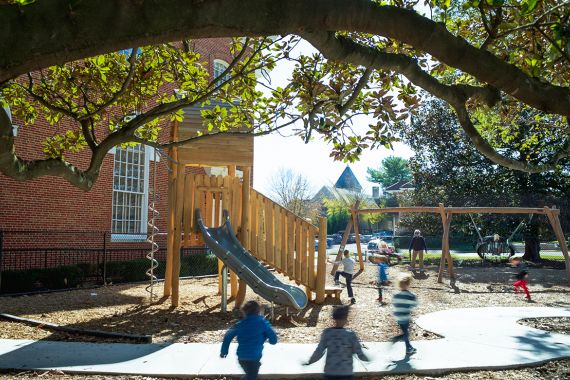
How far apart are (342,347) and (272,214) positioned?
7.39m

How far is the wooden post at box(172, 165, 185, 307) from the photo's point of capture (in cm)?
1131

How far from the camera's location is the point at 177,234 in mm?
11422

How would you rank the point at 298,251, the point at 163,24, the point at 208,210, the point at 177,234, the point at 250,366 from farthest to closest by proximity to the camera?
1. the point at 208,210
2. the point at 298,251
3. the point at 177,234
4. the point at 250,366
5. the point at 163,24

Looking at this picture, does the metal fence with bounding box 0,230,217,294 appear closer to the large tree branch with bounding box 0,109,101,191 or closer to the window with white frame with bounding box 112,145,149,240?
the window with white frame with bounding box 112,145,149,240

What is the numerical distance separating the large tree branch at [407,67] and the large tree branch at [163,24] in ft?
1.54

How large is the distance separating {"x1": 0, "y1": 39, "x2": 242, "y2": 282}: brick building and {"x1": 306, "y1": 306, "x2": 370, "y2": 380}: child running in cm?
1013

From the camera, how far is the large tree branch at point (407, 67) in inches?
198

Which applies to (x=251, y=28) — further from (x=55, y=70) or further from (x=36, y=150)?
(x=36, y=150)

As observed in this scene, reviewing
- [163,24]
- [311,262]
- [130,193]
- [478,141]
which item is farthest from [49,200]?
[163,24]

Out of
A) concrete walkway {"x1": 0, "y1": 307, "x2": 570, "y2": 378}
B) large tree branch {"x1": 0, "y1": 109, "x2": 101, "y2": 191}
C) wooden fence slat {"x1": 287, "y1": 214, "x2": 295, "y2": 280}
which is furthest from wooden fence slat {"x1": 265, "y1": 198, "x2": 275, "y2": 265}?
large tree branch {"x1": 0, "y1": 109, "x2": 101, "y2": 191}

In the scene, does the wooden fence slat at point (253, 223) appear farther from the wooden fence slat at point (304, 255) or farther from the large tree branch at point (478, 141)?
the large tree branch at point (478, 141)

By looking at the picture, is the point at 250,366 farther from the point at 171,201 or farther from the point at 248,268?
the point at 171,201

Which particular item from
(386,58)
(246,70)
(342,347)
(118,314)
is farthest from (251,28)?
(118,314)

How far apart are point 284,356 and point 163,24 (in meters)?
4.77
